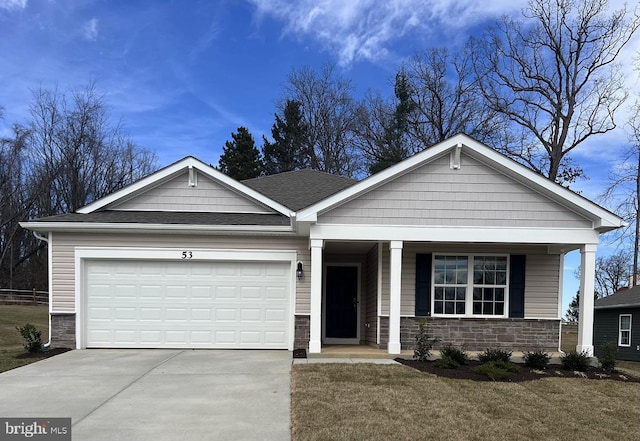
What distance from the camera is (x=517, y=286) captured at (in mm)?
10602

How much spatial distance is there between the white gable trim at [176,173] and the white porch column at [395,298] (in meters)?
2.89

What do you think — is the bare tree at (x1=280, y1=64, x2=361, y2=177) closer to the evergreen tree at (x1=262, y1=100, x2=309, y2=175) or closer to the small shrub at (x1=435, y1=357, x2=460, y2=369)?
the evergreen tree at (x1=262, y1=100, x2=309, y2=175)

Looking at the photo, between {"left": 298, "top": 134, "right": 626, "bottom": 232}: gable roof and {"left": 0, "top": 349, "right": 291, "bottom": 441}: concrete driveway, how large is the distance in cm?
329

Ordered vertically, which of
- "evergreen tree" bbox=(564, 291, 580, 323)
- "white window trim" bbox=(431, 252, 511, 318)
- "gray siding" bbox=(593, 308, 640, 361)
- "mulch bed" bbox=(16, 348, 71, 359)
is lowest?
"evergreen tree" bbox=(564, 291, 580, 323)

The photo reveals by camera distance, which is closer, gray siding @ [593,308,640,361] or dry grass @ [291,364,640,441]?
dry grass @ [291,364,640,441]

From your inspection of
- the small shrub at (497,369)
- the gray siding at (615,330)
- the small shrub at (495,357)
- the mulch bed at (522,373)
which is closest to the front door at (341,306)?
the mulch bed at (522,373)

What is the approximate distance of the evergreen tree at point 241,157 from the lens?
32219 millimetres

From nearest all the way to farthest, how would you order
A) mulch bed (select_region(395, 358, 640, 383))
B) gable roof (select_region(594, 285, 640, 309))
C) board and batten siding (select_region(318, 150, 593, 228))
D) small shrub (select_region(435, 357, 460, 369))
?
mulch bed (select_region(395, 358, 640, 383)), small shrub (select_region(435, 357, 460, 369)), board and batten siding (select_region(318, 150, 593, 228)), gable roof (select_region(594, 285, 640, 309))

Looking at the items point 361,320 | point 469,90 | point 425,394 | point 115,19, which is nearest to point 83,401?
point 425,394

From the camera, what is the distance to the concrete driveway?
5137mm

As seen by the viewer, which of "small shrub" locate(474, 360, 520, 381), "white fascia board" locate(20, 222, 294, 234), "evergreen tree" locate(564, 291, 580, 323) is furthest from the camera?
"evergreen tree" locate(564, 291, 580, 323)

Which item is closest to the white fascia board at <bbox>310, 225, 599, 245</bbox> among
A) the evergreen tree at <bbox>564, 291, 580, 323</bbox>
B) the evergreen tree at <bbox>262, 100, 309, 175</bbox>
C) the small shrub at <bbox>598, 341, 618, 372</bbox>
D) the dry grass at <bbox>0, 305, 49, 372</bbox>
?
the small shrub at <bbox>598, 341, 618, 372</bbox>

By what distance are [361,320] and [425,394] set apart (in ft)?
18.2

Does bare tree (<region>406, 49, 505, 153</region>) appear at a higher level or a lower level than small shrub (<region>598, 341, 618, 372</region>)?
higher
